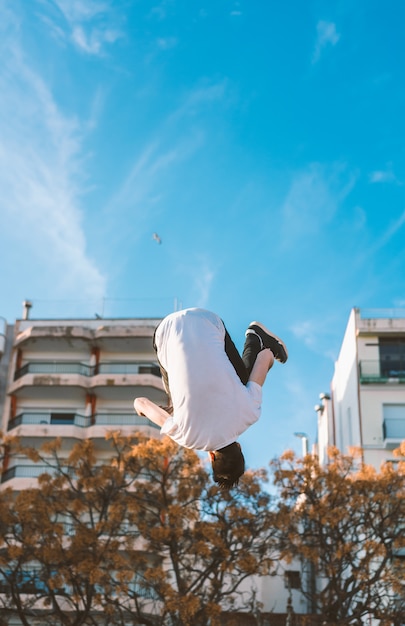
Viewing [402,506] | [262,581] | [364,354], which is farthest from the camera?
[262,581]

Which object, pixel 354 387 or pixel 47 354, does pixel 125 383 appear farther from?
pixel 354 387

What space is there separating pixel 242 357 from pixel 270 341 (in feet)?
0.80

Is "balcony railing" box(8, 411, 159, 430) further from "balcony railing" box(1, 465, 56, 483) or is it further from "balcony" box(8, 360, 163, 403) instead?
"balcony railing" box(1, 465, 56, 483)

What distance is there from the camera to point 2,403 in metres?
40.2

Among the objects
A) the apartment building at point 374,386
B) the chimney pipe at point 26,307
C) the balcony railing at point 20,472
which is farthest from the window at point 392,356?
the chimney pipe at point 26,307

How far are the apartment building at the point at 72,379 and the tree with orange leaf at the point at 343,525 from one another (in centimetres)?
1548

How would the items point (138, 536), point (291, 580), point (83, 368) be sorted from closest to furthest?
point (138, 536), point (291, 580), point (83, 368)

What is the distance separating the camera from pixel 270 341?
19.2ft

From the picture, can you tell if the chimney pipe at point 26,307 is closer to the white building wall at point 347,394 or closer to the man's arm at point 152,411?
the white building wall at point 347,394

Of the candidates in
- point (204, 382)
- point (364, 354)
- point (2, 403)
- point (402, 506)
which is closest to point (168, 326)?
point (204, 382)

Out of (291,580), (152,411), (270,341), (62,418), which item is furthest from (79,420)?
(270,341)

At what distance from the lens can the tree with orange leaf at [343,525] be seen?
21.0 meters

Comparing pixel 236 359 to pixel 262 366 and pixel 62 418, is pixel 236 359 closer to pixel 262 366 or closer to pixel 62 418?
pixel 262 366

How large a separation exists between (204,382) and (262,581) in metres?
35.5
